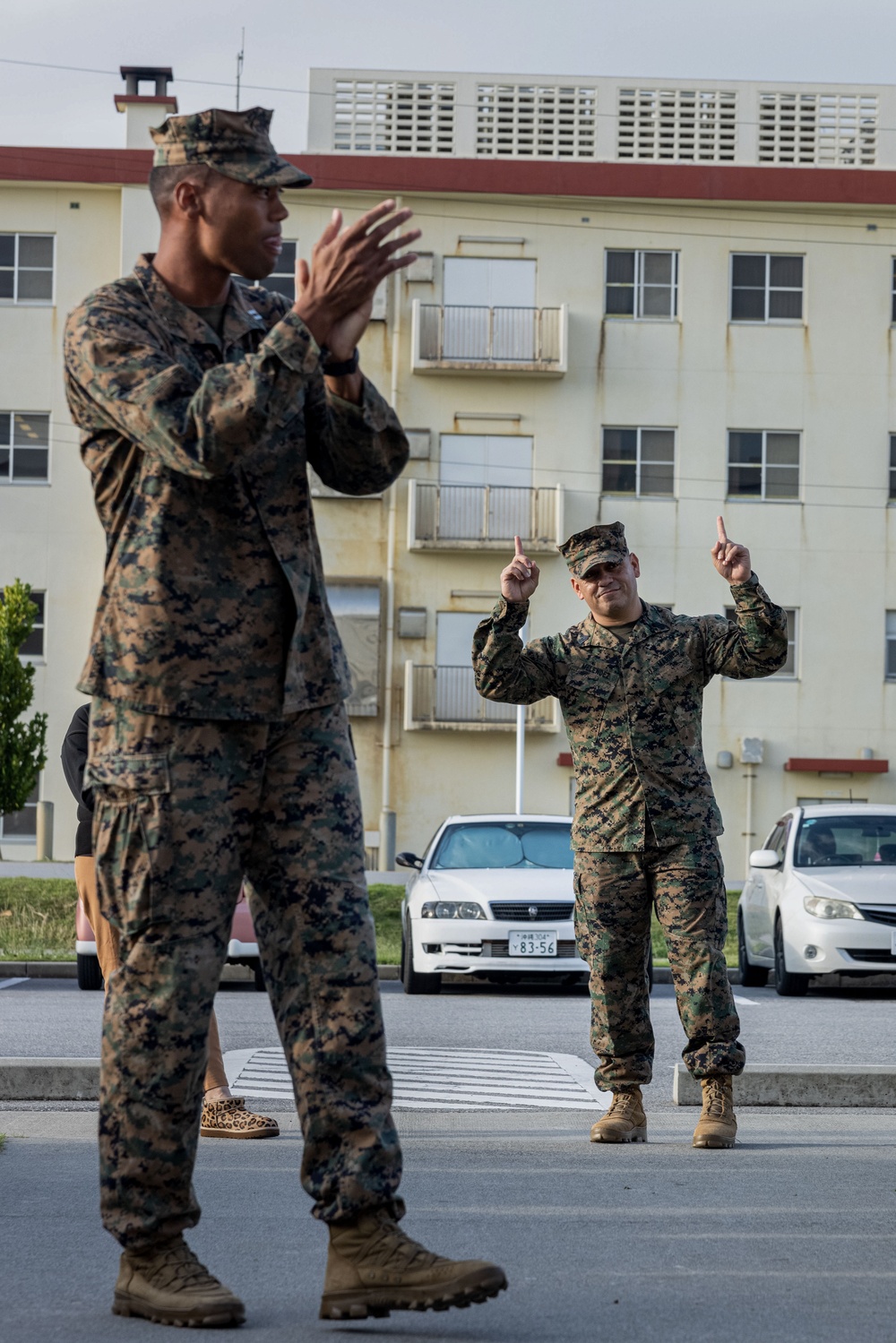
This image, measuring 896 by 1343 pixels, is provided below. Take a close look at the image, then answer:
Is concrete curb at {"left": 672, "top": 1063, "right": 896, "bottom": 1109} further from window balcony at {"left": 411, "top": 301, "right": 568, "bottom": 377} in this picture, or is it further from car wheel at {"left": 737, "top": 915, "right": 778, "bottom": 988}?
window balcony at {"left": 411, "top": 301, "right": 568, "bottom": 377}

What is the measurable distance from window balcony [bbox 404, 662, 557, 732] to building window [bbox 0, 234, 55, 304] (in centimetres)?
1068

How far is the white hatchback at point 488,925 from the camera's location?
16391 mm

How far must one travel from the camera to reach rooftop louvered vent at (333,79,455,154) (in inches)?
1633

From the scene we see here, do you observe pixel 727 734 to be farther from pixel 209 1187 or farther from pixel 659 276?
pixel 209 1187

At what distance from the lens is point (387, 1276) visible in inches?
143

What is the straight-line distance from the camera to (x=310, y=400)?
13.2 feet

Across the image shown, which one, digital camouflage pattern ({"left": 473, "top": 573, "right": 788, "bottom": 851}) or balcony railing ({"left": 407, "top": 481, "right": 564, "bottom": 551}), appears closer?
digital camouflage pattern ({"left": 473, "top": 573, "right": 788, "bottom": 851})

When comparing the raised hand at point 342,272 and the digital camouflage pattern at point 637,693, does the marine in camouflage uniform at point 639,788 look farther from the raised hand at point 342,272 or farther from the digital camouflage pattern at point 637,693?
the raised hand at point 342,272

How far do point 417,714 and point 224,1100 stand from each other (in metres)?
32.5

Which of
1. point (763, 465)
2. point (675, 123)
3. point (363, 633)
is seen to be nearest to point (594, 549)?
→ point (363, 633)

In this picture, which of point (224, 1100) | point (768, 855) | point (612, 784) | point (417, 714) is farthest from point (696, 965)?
point (417, 714)

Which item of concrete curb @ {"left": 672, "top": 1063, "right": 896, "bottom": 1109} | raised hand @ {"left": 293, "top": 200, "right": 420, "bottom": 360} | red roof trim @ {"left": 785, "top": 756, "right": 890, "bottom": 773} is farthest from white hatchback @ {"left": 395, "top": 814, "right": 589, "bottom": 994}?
red roof trim @ {"left": 785, "top": 756, "right": 890, "bottom": 773}

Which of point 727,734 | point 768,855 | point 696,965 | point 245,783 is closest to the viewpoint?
point 245,783

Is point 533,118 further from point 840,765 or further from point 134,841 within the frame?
point 134,841
